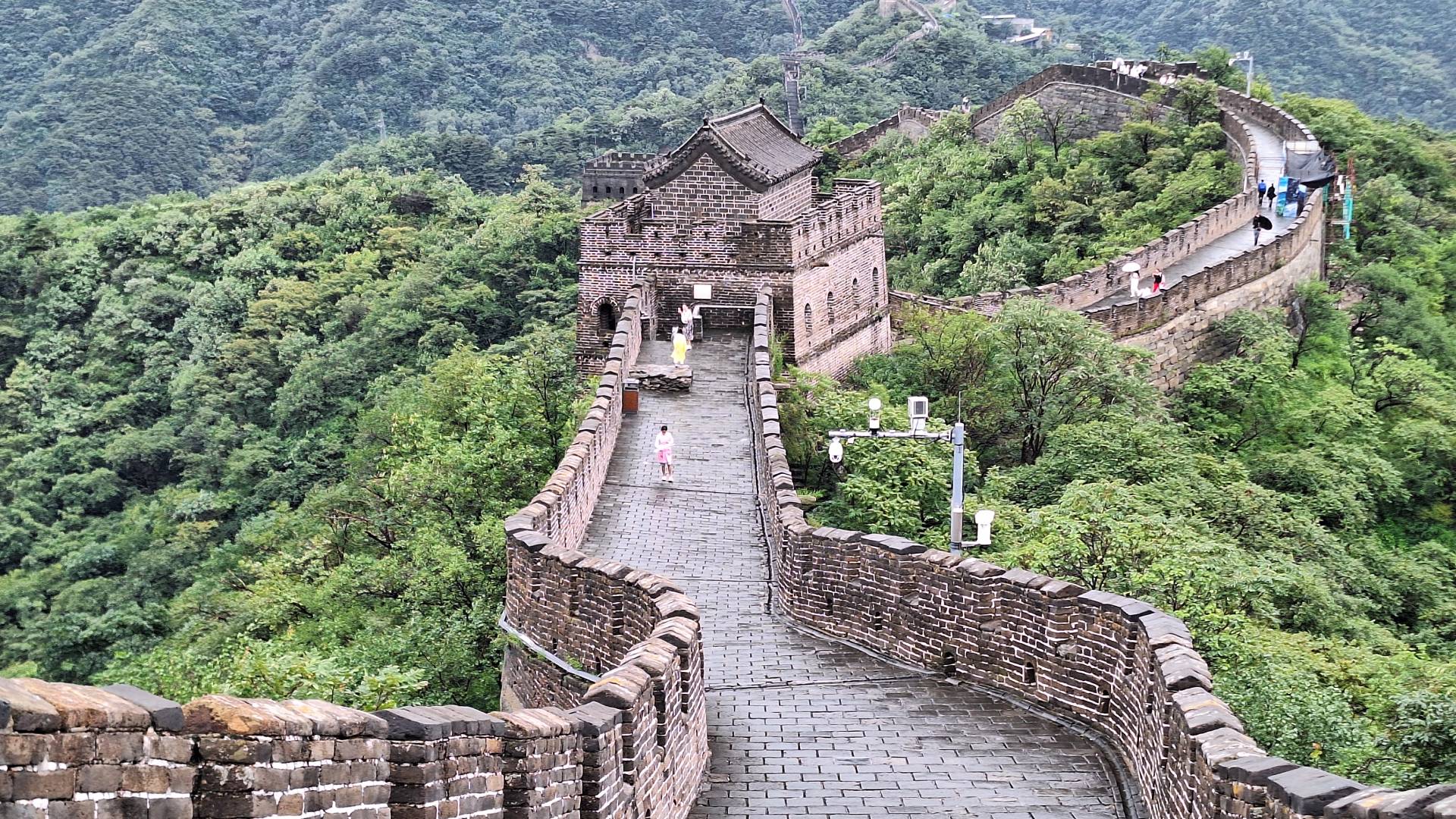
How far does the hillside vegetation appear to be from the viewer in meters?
13.8

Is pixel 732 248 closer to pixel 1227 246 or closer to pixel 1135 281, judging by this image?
pixel 1135 281

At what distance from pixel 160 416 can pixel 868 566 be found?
4293 cm

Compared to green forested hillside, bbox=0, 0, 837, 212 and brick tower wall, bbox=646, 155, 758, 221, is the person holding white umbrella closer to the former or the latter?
brick tower wall, bbox=646, 155, 758, 221

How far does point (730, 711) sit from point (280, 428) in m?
36.4

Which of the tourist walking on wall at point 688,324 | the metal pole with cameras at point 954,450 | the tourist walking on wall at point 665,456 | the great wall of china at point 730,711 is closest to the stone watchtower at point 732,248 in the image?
the tourist walking on wall at point 688,324

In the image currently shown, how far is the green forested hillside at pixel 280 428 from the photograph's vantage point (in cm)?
1975

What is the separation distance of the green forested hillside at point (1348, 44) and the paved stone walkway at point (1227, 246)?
5025 centimetres

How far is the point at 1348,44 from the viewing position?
311 ft

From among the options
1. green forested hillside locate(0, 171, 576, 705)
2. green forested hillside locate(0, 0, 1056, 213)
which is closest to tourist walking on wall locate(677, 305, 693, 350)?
green forested hillside locate(0, 171, 576, 705)

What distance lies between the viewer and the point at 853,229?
97.5 feet

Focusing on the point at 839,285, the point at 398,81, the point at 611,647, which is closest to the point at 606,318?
the point at 839,285

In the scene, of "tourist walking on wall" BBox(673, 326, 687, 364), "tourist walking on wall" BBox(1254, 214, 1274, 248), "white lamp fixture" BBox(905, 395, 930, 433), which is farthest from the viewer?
"tourist walking on wall" BBox(1254, 214, 1274, 248)

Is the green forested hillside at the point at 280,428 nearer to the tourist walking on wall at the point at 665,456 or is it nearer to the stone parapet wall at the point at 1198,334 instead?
the tourist walking on wall at the point at 665,456

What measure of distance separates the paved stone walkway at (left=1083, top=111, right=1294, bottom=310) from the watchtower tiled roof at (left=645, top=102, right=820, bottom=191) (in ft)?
24.9
